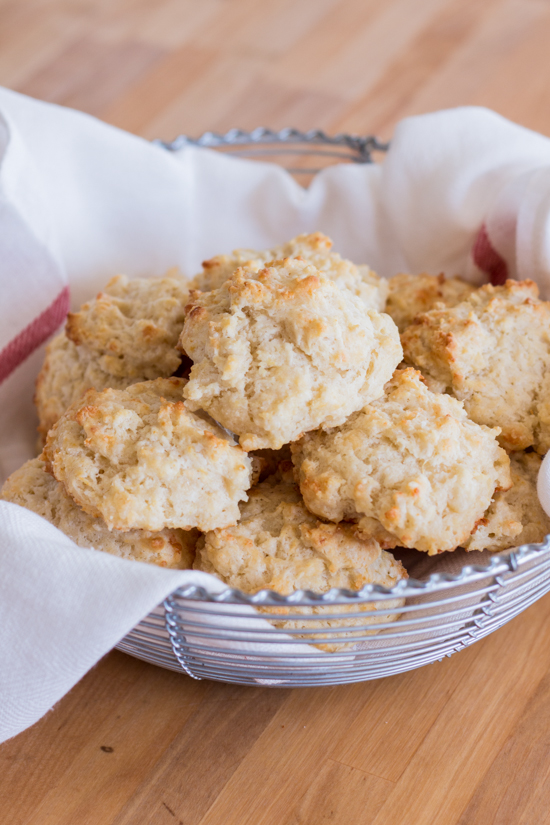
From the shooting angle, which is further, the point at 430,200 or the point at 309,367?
the point at 430,200

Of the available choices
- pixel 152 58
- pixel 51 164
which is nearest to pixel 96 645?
pixel 51 164

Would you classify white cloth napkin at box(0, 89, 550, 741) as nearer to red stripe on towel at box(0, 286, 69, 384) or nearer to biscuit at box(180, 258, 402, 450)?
red stripe on towel at box(0, 286, 69, 384)

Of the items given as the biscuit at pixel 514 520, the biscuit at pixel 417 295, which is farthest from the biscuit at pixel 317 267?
the biscuit at pixel 514 520

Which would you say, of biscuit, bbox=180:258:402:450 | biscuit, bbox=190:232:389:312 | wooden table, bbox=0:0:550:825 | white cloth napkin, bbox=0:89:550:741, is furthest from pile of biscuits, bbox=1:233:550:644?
white cloth napkin, bbox=0:89:550:741

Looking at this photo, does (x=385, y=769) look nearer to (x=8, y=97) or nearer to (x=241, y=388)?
(x=241, y=388)

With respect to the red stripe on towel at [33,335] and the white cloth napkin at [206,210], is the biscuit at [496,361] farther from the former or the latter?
the red stripe on towel at [33,335]

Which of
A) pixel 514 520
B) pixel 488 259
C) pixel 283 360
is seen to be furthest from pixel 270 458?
pixel 488 259

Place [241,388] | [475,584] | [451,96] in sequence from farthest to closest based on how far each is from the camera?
[451,96] → [475,584] → [241,388]
